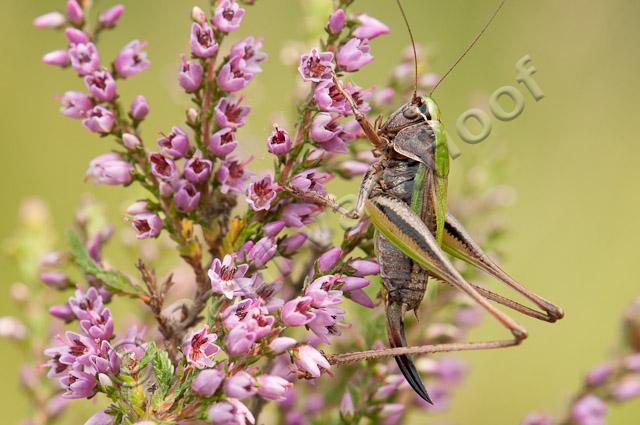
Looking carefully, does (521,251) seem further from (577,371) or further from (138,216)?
(138,216)

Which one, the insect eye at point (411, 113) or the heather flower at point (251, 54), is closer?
the heather flower at point (251, 54)

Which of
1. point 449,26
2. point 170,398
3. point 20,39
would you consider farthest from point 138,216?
point 449,26

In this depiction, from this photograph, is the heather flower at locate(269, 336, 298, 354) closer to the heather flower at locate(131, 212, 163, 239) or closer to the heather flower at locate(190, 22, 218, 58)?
the heather flower at locate(131, 212, 163, 239)

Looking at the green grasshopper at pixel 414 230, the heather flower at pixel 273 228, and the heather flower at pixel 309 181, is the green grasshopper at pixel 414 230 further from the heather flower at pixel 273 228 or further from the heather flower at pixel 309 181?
the heather flower at pixel 273 228

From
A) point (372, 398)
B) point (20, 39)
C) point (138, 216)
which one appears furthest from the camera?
point (20, 39)

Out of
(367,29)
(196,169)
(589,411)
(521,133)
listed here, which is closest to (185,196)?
(196,169)

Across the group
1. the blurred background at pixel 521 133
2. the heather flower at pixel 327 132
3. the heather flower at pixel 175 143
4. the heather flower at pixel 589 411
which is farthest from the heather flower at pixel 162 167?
the blurred background at pixel 521 133

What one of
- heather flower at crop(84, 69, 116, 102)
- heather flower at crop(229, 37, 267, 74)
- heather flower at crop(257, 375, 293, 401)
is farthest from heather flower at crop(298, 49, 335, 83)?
heather flower at crop(257, 375, 293, 401)
